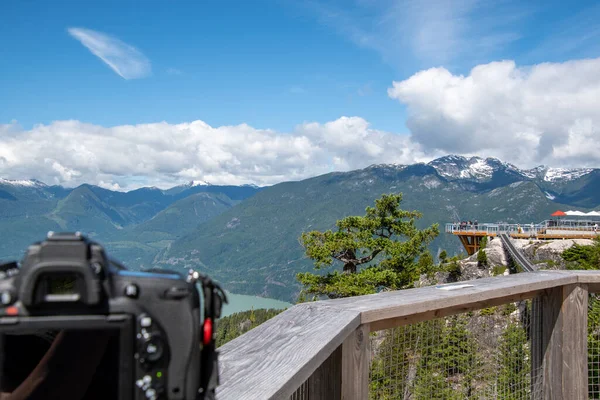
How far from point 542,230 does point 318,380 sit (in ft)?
78.7

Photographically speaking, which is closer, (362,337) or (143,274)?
(143,274)

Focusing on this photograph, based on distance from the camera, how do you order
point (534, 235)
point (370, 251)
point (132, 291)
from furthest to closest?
point (534, 235) < point (370, 251) < point (132, 291)

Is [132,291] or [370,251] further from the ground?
[132,291]

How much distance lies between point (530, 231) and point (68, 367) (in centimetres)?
2598

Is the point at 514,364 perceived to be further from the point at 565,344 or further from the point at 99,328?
the point at 99,328

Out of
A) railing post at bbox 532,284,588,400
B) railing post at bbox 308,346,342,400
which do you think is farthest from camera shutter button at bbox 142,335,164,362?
railing post at bbox 532,284,588,400

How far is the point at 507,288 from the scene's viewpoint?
216 cm

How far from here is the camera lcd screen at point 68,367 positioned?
2.10 ft

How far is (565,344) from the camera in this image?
2486 mm

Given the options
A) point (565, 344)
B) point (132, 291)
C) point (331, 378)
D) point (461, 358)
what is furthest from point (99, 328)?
point (565, 344)

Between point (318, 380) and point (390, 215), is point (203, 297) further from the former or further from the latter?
point (390, 215)

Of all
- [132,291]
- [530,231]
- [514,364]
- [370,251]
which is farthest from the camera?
[530,231]

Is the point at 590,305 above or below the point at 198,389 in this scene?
below

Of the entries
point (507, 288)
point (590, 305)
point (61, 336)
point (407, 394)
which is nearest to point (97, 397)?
point (61, 336)
